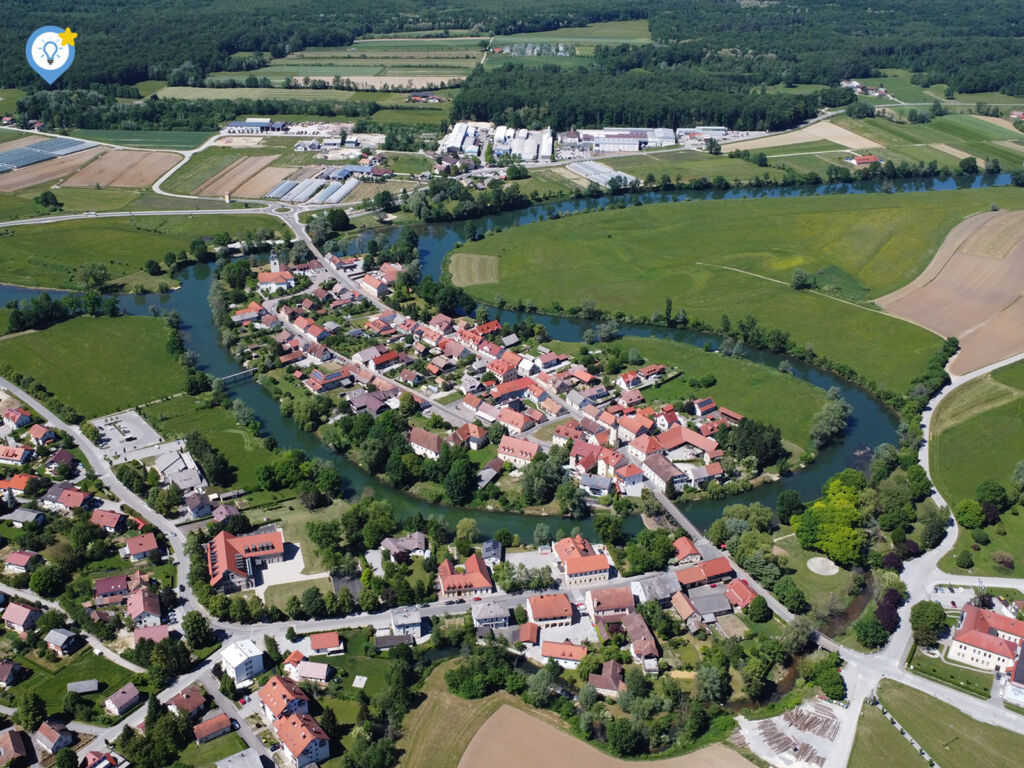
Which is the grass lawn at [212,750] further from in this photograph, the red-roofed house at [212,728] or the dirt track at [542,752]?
the dirt track at [542,752]

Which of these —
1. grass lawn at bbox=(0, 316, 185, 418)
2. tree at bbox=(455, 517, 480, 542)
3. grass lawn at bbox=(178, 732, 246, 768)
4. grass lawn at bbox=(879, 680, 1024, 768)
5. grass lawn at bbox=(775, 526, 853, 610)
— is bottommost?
grass lawn at bbox=(879, 680, 1024, 768)

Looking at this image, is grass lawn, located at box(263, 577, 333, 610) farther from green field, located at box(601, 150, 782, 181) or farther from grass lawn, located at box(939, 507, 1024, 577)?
green field, located at box(601, 150, 782, 181)

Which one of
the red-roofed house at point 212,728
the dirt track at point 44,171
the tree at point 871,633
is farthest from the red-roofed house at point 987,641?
the dirt track at point 44,171

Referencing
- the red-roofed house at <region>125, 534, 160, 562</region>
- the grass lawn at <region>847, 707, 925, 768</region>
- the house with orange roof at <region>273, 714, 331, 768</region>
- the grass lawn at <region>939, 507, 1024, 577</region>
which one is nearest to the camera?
the house with orange roof at <region>273, 714, 331, 768</region>

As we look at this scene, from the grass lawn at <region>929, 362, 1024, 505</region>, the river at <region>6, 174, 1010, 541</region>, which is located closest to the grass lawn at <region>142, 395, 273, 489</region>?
the river at <region>6, 174, 1010, 541</region>

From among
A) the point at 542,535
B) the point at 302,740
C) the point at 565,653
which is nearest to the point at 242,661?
the point at 302,740

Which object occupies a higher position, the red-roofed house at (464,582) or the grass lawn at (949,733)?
the red-roofed house at (464,582)
